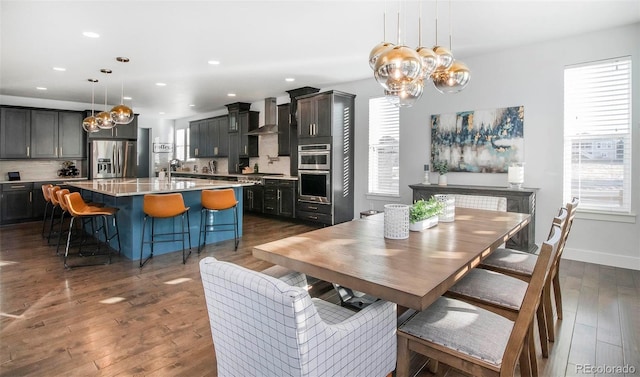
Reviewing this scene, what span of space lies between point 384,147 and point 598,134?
2904mm

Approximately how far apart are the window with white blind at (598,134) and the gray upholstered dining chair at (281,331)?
156 inches

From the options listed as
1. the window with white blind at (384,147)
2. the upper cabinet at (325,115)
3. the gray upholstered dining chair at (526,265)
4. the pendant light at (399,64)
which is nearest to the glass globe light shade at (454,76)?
the pendant light at (399,64)

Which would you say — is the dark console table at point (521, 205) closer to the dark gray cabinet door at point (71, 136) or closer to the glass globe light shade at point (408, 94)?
the glass globe light shade at point (408, 94)

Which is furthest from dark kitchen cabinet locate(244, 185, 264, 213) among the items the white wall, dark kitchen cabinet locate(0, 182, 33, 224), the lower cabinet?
dark kitchen cabinet locate(0, 182, 33, 224)

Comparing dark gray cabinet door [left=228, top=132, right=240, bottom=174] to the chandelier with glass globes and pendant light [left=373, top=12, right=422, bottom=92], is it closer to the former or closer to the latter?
the chandelier with glass globes

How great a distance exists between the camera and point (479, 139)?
4.81m

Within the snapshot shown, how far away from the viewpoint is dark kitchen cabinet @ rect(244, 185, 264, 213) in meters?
7.46

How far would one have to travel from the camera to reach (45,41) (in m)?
4.11

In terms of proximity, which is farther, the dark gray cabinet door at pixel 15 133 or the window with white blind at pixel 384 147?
the dark gray cabinet door at pixel 15 133

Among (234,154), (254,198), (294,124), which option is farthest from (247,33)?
(234,154)

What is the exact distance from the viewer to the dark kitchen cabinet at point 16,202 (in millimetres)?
6578

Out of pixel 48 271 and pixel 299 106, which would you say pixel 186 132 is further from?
pixel 48 271

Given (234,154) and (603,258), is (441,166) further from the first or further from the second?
(234,154)

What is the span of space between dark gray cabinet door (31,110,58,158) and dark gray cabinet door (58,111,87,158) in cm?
9
